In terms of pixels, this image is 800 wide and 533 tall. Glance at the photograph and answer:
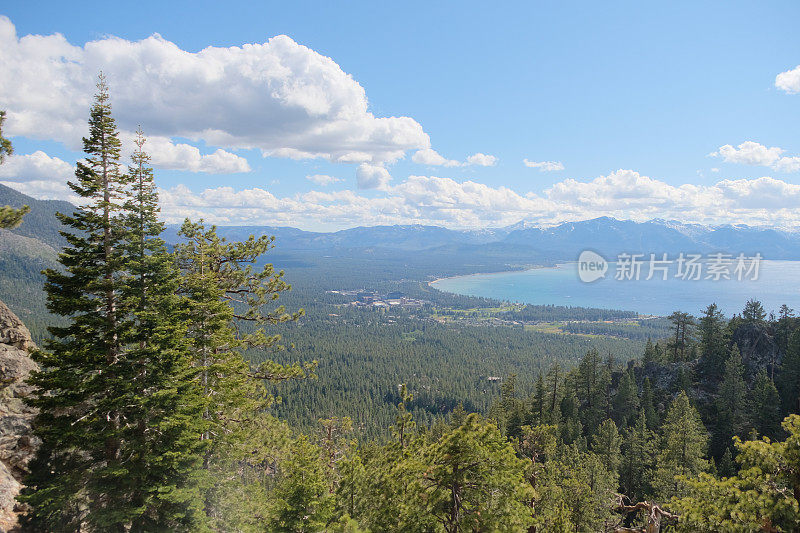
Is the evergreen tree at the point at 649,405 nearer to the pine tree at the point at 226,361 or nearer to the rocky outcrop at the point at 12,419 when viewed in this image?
the pine tree at the point at 226,361

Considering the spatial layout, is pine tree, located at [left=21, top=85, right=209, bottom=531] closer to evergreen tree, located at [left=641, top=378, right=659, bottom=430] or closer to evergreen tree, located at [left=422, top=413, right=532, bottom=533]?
evergreen tree, located at [left=422, top=413, right=532, bottom=533]

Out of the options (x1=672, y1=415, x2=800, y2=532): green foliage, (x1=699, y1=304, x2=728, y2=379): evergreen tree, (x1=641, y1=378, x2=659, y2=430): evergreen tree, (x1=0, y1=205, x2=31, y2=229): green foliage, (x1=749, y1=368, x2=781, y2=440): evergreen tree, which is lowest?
(x1=641, y1=378, x2=659, y2=430): evergreen tree

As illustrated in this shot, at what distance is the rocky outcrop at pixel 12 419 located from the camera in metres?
13.3

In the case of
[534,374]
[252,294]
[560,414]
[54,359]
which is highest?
[252,294]

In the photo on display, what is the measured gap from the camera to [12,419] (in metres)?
15.1

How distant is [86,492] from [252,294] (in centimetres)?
858

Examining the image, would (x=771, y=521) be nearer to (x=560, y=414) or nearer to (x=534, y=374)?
(x=560, y=414)

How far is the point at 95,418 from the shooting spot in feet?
39.1

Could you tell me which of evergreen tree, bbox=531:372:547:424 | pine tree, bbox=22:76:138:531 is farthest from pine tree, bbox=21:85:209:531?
evergreen tree, bbox=531:372:547:424

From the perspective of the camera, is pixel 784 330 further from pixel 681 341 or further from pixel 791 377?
pixel 681 341

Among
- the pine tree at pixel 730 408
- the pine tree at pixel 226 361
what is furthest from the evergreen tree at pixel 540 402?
the pine tree at pixel 226 361

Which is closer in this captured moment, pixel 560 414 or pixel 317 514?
pixel 317 514

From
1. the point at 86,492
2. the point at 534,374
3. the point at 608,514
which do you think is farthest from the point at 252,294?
Answer: the point at 534,374

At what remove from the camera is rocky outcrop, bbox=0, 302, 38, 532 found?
13.3m
